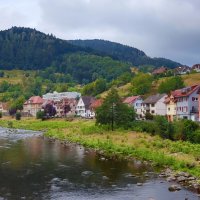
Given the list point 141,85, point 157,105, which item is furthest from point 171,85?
point 141,85

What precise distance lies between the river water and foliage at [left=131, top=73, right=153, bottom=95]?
7912 centimetres

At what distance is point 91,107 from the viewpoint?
126 metres

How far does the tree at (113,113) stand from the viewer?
73688 millimetres

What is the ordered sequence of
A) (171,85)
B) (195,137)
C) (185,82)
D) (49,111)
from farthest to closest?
(185,82)
(49,111)
(171,85)
(195,137)

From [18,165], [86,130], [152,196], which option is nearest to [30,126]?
[86,130]

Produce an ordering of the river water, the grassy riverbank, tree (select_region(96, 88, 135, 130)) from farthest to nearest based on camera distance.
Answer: tree (select_region(96, 88, 135, 130)), the grassy riverbank, the river water

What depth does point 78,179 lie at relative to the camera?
116 feet

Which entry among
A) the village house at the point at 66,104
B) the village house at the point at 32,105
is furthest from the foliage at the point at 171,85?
the village house at the point at 32,105

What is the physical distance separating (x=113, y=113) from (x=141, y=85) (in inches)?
2228

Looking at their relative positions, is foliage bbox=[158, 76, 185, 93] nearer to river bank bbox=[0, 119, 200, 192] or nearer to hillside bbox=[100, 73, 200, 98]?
hillside bbox=[100, 73, 200, 98]

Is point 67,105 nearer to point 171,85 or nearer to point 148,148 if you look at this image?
point 171,85

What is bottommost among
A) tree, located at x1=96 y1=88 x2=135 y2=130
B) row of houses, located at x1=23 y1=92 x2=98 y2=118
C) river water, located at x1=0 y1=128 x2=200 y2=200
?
river water, located at x1=0 y1=128 x2=200 y2=200

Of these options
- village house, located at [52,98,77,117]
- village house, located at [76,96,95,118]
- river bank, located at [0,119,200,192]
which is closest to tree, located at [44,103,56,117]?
village house, located at [76,96,95,118]

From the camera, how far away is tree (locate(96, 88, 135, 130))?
73.7 metres
